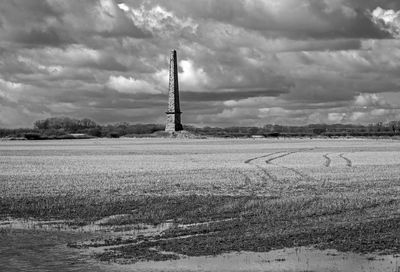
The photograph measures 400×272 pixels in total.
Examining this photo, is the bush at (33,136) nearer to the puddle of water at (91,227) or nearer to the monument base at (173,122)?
the monument base at (173,122)

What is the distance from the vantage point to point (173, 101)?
127438 millimetres

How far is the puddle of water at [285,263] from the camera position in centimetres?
1369

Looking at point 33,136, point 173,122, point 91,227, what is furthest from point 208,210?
point 33,136

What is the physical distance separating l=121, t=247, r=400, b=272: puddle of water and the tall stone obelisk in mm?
107318

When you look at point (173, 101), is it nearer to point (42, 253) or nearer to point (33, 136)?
point (33, 136)

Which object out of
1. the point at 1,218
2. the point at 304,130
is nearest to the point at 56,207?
the point at 1,218

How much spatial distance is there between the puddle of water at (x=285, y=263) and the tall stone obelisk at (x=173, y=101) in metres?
107

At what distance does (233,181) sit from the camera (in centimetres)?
3216

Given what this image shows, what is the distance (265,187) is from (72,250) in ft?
49.2

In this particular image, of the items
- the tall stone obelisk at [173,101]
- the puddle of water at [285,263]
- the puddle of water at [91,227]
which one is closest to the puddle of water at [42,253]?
the puddle of water at [91,227]

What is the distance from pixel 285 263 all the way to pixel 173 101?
4487 inches

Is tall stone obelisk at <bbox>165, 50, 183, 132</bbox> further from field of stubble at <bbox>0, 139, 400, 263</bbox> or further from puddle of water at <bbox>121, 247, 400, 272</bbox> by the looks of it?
A: puddle of water at <bbox>121, 247, 400, 272</bbox>

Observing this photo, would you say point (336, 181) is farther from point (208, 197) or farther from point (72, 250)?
point (72, 250)

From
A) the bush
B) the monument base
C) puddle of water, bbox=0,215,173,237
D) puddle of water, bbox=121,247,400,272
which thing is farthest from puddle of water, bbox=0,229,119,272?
the bush
